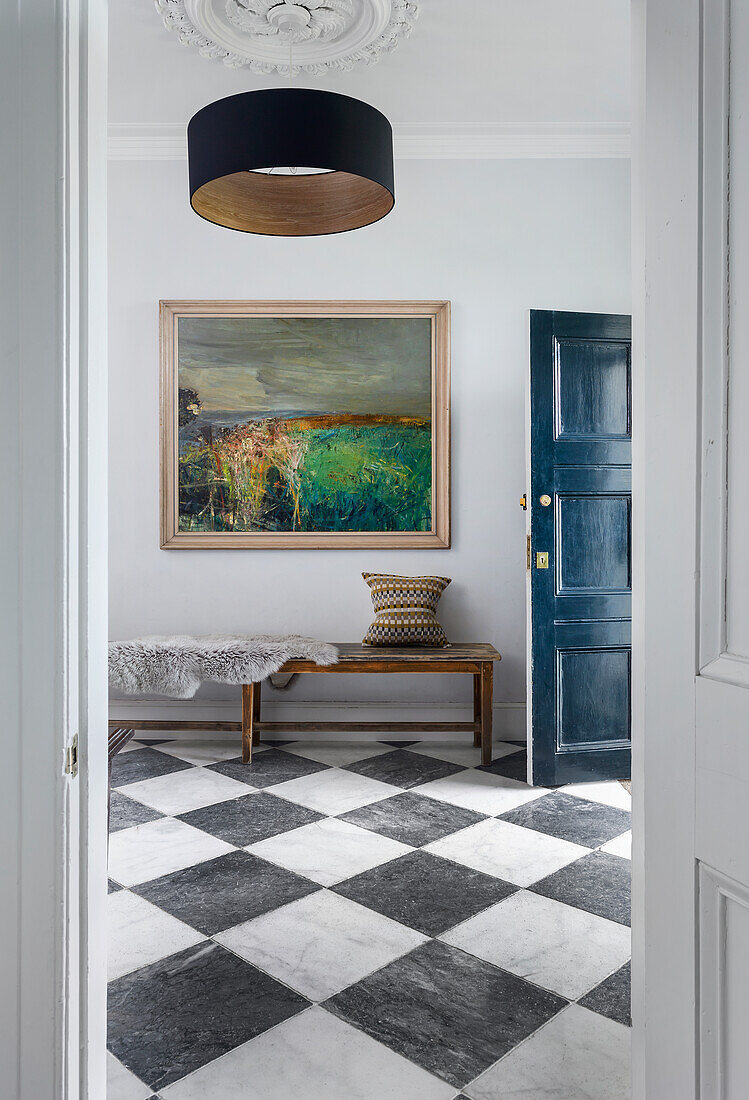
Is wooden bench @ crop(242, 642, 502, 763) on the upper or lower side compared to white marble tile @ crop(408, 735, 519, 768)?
upper

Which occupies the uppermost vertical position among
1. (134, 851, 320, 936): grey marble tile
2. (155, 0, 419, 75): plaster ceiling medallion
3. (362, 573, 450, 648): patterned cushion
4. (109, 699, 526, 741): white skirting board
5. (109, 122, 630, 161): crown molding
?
(109, 122, 630, 161): crown molding

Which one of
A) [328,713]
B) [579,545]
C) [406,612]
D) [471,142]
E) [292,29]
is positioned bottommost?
[328,713]

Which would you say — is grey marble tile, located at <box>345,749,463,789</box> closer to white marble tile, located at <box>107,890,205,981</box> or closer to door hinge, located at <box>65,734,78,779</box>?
white marble tile, located at <box>107,890,205,981</box>

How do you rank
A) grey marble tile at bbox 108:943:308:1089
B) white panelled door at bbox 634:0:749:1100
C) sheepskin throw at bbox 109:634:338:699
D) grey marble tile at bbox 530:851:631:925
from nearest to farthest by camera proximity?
white panelled door at bbox 634:0:749:1100, grey marble tile at bbox 108:943:308:1089, grey marble tile at bbox 530:851:631:925, sheepskin throw at bbox 109:634:338:699

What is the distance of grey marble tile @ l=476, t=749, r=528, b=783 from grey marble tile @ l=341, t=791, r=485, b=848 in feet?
1.74

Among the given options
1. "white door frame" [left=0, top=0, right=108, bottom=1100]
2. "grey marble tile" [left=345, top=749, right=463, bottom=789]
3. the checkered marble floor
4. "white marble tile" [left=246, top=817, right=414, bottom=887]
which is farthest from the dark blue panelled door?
"white door frame" [left=0, top=0, right=108, bottom=1100]

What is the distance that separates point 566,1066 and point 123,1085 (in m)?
0.91

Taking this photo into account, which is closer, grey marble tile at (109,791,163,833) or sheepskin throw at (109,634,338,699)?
grey marble tile at (109,791,163,833)

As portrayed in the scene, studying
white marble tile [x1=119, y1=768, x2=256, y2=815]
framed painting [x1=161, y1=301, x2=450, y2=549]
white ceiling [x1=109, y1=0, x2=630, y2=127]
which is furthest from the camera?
framed painting [x1=161, y1=301, x2=450, y2=549]

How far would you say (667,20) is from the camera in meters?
1.00

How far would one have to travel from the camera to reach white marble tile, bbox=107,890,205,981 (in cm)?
210

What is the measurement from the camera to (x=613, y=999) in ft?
6.32

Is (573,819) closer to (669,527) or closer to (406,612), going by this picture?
(406,612)

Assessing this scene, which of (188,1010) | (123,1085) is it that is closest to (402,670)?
(188,1010)
